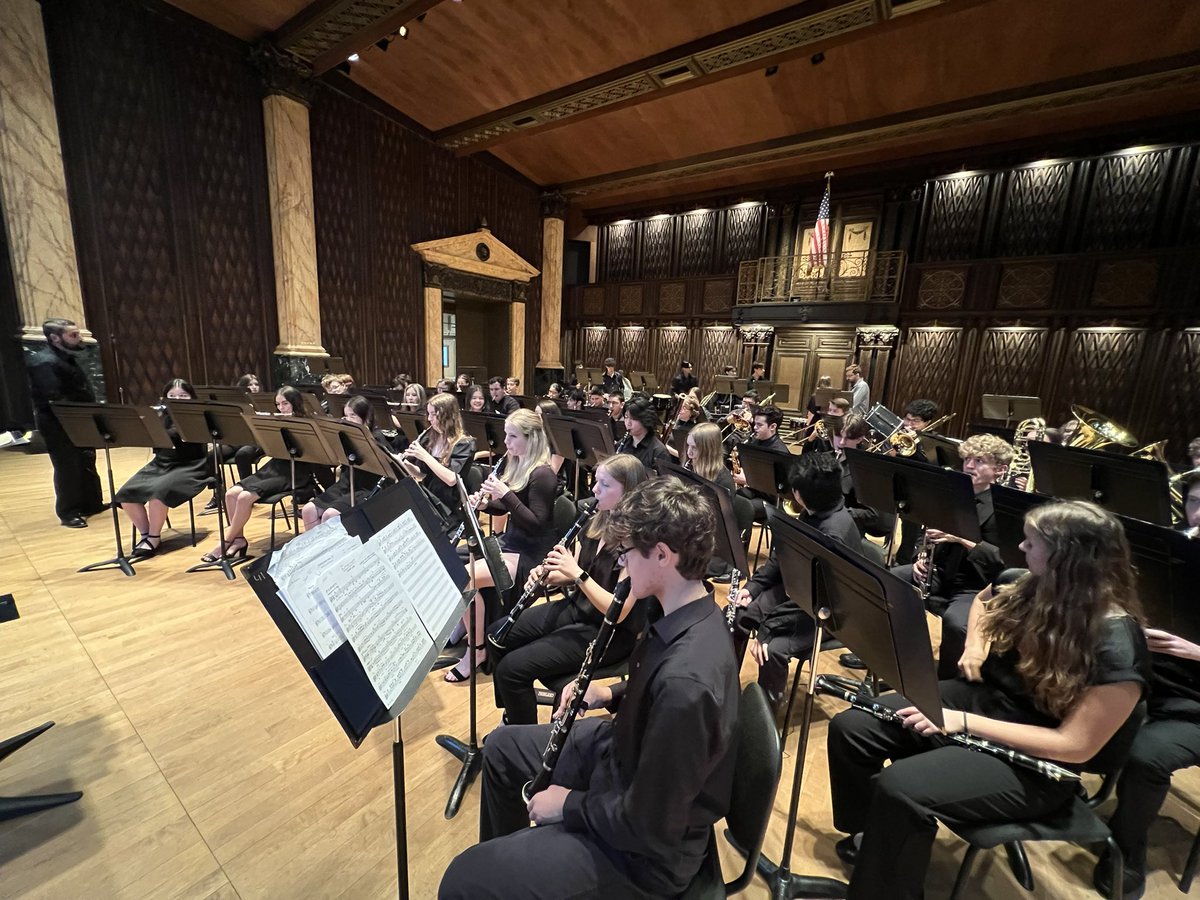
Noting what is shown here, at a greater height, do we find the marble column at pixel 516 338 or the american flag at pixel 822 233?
the american flag at pixel 822 233

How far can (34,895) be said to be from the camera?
5.71ft

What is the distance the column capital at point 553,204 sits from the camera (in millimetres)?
15117

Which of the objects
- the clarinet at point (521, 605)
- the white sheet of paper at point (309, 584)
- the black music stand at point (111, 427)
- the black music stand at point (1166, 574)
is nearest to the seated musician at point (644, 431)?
the clarinet at point (521, 605)

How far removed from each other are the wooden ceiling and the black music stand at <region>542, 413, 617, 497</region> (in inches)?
268

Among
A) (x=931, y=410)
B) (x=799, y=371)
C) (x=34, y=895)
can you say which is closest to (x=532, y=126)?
(x=799, y=371)

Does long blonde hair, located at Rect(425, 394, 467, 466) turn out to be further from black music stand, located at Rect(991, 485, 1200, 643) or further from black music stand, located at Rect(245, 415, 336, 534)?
black music stand, located at Rect(991, 485, 1200, 643)

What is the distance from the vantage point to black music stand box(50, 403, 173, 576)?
3.86 m

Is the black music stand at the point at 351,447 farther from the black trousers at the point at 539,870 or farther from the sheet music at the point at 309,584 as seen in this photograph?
the black trousers at the point at 539,870

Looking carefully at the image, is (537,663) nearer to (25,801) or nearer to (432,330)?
(25,801)

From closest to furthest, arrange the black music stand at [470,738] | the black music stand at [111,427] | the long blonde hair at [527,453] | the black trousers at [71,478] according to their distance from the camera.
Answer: the black music stand at [470,738], the long blonde hair at [527,453], the black music stand at [111,427], the black trousers at [71,478]

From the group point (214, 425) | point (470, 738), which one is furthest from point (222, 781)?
point (214, 425)

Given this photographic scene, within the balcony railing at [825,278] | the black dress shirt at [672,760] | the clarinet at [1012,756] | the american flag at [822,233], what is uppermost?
the american flag at [822,233]

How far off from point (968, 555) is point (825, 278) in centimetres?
1141

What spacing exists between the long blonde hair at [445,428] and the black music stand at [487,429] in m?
1.22
